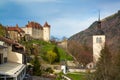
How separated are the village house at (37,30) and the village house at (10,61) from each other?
74.5m

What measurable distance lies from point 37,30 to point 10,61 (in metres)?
86.9

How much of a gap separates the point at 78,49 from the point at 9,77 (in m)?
78.4

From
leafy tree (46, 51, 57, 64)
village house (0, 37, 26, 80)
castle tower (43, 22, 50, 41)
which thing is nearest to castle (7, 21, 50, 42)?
castle tower (43, 22, 50, 41)

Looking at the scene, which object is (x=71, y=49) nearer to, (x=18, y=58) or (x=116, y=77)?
(x=18, y=58)

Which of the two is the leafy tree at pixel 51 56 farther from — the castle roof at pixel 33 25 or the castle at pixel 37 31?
the castle roof at pixel 33 25

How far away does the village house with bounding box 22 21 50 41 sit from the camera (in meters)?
127

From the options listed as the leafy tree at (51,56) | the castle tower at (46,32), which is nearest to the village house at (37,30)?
the castle tower at (46,32)

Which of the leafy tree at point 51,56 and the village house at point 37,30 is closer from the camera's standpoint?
the leafy tree at point 51,56

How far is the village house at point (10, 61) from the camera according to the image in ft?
83.3

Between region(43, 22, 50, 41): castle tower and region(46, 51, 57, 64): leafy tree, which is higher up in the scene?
region(43, 22, 50, 41): castle tower

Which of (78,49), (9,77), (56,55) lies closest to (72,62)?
(56,55)

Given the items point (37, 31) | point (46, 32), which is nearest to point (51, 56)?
point (37, 31)

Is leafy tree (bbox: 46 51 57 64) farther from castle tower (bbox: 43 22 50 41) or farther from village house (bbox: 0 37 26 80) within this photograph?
castle tower (bbox: 43 22 50 41)

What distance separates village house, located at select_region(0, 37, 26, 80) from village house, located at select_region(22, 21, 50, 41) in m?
74.5
